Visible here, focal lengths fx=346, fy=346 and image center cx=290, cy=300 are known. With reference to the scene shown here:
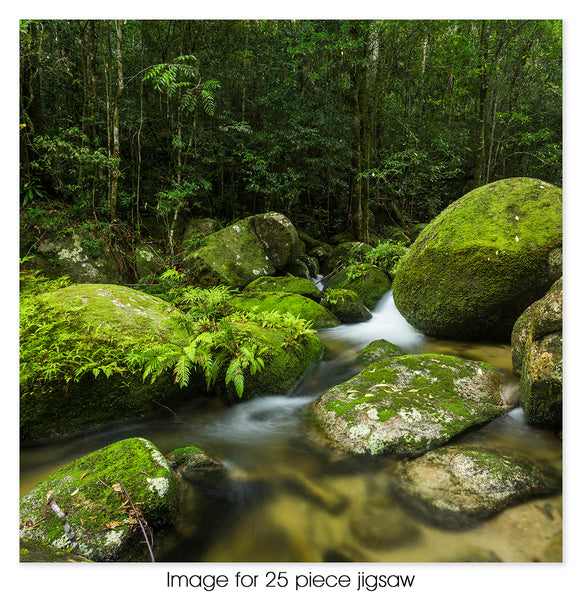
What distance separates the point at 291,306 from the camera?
20.6 ft

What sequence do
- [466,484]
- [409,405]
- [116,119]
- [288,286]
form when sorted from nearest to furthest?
[466,484]
[409,405]
[288,286]
[116,119]

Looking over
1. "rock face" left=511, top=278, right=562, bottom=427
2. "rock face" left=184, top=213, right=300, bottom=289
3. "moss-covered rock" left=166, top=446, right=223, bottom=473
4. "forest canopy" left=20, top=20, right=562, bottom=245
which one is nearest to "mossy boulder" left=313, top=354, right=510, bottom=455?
"rock face" left=511, top=278, right=562, bottom=427

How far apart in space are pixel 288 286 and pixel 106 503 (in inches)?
231

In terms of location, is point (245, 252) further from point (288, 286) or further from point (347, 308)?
point (347, 308)

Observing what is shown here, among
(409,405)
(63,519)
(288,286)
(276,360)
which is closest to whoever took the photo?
(63,519)

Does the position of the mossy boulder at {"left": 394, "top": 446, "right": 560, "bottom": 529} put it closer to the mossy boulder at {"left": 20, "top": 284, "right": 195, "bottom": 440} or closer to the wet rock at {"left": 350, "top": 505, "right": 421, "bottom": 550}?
the wet rock at {"left": 350, "top": 505, "right": 421, "bottom": 550}

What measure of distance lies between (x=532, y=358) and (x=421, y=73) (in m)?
12.9

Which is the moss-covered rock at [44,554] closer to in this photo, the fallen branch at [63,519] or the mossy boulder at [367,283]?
the fallen branch at [63,519]

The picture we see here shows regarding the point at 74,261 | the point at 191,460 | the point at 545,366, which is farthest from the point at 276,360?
the point at 74,261

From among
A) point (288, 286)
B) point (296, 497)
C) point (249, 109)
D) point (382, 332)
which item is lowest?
point (296, 497)

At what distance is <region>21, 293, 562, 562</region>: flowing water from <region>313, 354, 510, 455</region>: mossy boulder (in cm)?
13

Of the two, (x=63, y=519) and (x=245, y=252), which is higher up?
(x=245, y=252)

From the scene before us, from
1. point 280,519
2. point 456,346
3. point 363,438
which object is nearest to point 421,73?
point 456,346

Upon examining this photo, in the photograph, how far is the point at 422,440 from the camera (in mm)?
2809
